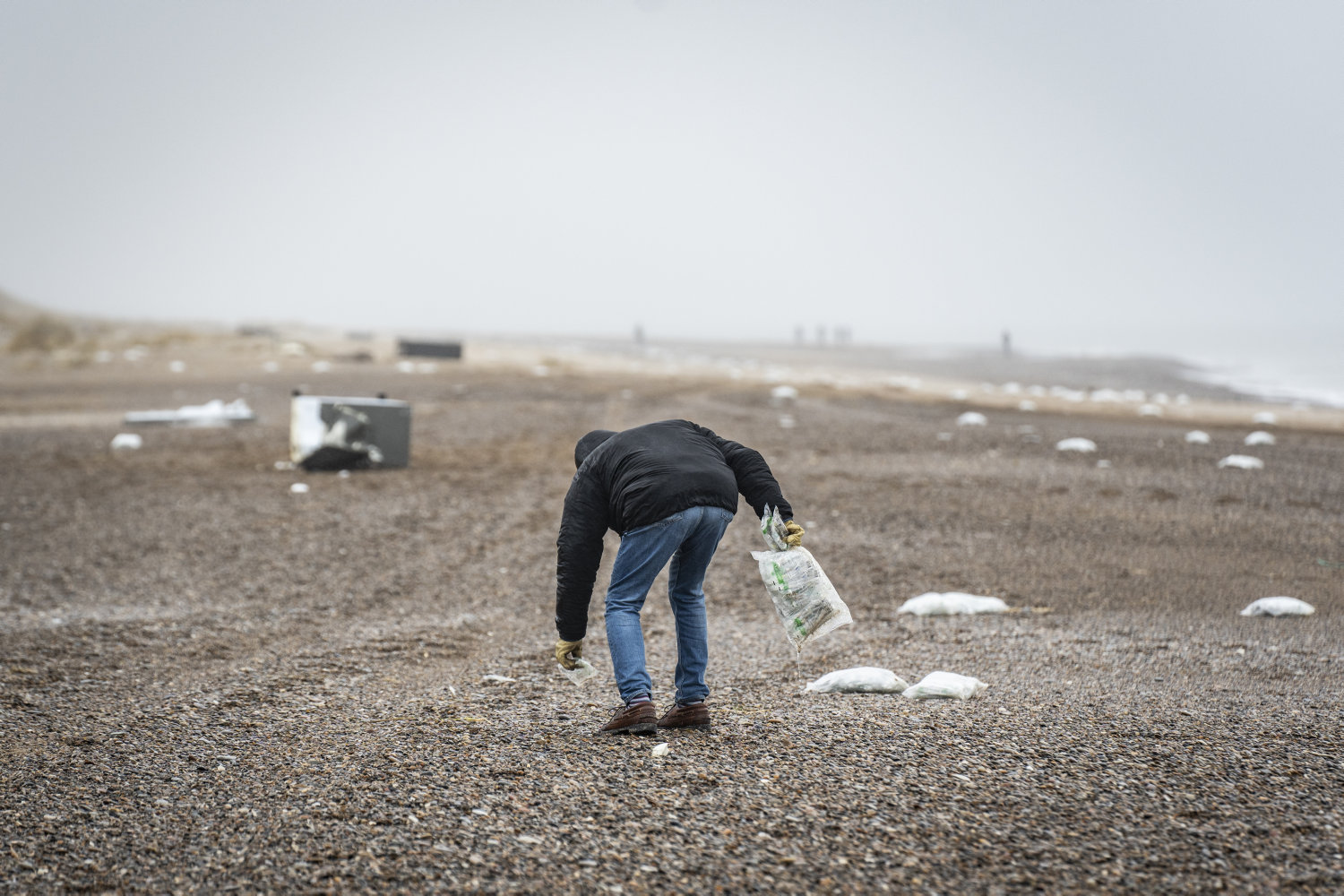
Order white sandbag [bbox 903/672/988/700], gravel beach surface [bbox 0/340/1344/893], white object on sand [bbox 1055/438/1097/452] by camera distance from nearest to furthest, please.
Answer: gravel beach surface [bbox 0/340/1344/893] → white sandbag [bbox 903/672/988/700] → white object on sand [bbox 1055/438/1097/452]

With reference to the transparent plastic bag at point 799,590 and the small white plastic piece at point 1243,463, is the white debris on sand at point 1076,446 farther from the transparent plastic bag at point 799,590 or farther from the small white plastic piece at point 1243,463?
the transparent plastic bag at point 799,590

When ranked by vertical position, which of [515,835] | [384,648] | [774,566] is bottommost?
[384,648]

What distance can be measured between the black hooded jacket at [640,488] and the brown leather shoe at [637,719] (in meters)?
0.41

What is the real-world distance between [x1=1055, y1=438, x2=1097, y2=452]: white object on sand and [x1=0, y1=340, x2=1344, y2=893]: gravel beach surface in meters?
0.82

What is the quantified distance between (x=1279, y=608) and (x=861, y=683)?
4.04 m

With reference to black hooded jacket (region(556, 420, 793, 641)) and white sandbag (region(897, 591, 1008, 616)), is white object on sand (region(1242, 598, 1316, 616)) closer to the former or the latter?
white sandbag (region(897, 591, 1008, 616))

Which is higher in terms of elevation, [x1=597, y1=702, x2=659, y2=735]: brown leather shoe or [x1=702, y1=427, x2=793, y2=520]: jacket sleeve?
[x1=702, y1=427, x2=793, y2=520]: jacket sleeve

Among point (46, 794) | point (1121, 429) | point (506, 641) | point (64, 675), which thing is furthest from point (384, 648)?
point (1121, 429)

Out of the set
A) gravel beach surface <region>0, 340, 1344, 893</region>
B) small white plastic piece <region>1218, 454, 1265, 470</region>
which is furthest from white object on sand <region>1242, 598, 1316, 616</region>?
small white plastic piece <region>1218, 454, 1265, 470</region>

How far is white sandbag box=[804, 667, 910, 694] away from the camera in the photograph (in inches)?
221

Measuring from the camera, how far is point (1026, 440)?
16656 mm

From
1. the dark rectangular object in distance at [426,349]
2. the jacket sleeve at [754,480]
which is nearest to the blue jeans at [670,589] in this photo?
the jacket sleeve at [754,480]

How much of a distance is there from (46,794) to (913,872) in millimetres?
3383

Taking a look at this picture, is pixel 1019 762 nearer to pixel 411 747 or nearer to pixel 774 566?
pixel 774 566
